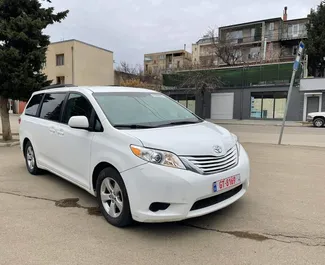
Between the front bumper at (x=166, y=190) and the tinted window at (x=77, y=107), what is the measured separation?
1351mm

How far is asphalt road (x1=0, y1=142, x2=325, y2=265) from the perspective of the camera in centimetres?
292

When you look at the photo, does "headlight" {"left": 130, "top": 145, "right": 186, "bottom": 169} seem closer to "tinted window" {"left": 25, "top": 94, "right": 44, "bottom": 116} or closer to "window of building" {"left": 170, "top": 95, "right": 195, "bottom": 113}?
"tinted window" {"left": 25, "top": 94, "right": 44, "bottom": 116}

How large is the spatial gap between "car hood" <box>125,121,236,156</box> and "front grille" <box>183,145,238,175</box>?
0.18ft

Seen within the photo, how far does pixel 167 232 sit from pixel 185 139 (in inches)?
43.6

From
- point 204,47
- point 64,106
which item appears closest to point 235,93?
point 204,47

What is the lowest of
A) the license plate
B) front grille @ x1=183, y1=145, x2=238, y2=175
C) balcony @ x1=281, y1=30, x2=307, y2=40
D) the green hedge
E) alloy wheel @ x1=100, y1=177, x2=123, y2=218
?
alloy wheel @ x1=100, y1=177, x2=123, y2=218

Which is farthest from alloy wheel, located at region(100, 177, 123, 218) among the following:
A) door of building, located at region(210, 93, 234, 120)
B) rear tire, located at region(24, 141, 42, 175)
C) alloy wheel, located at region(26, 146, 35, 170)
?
door of building, located at region(210, 93, 234, 120)

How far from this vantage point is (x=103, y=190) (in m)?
3.73

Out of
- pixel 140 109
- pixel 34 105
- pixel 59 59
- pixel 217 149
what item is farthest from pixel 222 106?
pixel 217 149

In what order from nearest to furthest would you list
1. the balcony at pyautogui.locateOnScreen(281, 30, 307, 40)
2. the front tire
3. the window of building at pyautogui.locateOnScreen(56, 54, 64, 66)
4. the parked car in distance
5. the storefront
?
the front tire, the parked car in distance, the storefront, the window of building at pyautogui.locateOnScreen(56, 54, 64, 66), the balcony at pyautogui.locateOnScreen(281, 30, 307, 40)

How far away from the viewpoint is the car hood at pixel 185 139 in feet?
10.6

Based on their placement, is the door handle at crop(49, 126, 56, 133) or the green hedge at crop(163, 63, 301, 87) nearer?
the door handle at crop(49, 126, 56, 133)

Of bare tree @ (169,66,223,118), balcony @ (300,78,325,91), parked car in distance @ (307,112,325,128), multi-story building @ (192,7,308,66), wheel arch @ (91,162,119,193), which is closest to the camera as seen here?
wheel arch @ (91,162,119,193)

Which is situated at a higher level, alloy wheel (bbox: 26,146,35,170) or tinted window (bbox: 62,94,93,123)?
tinted window (bbox: 62,94,93,123)
